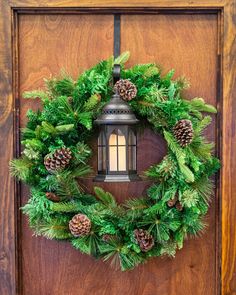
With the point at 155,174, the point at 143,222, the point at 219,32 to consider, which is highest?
the point at 219,32

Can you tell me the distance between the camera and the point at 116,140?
1.34 m

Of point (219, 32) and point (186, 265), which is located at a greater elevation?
point (219, 32)

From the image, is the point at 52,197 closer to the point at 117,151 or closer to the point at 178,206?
the point at 117,151

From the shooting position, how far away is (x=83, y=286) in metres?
1.51

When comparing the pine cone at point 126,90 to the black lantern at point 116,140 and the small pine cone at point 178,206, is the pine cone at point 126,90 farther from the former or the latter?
the small pine cone at point 178,206

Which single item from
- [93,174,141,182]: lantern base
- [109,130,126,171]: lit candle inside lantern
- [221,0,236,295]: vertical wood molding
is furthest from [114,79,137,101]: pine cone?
[221,0,236,295]: vertical wood molding

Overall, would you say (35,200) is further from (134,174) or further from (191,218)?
(191,218)

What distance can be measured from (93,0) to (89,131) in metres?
0.42

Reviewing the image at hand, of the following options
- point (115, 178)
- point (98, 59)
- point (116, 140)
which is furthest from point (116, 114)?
point (98, 59)

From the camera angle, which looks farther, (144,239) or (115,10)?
(115,10)

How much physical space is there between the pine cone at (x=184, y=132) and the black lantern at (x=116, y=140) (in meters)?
0.13

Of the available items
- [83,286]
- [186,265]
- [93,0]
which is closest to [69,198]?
[83,286]

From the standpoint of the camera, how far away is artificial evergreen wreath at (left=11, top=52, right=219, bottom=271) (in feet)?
4.37

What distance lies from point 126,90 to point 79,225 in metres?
0.41
